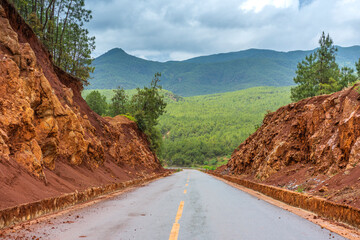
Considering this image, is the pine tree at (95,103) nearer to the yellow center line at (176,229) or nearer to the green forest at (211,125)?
the green forest at (211,125)

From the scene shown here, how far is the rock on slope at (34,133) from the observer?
9961 millimetres

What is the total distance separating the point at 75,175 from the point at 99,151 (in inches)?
265

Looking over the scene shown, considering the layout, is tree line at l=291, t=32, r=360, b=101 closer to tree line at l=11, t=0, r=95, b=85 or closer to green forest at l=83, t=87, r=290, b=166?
tree line at l=11, t=0, r=95, b=85

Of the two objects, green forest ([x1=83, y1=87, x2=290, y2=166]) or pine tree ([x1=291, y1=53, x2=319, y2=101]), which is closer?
pine tree ([x1=291, y1=53, x2=319, y2=101])

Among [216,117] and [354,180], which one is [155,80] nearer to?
[354,180]

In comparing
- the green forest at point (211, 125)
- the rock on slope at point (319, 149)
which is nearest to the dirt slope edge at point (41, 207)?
the rock on slope at point (319, 149)

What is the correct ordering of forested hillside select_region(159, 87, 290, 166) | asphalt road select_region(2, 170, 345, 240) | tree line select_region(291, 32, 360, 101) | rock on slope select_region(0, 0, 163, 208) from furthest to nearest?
1. forested hillside select_region(159, 87, 290, 166)
2. tree line select_region(291, 32, 360, 101)
3. rock on slope select_region(0, 0, 163, 208)
4. asphalt road select_region(2, 170, 345, 240)

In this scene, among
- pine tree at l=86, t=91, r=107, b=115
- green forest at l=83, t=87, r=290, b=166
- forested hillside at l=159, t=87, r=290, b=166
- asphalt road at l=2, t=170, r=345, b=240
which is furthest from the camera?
forested hillside at l=159, t=87, r=290, b=166

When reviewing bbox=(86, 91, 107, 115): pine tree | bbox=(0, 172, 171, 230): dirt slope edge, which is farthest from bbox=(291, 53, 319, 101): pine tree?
bbox=(0, 172, 171, 230): dirt slope edge

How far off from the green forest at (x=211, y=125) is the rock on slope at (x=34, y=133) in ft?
311

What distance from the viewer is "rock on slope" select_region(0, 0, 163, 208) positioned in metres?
9.96

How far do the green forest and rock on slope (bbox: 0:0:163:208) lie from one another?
94854 millimetres

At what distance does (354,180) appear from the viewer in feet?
34.1

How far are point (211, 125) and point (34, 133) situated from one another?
142 m
